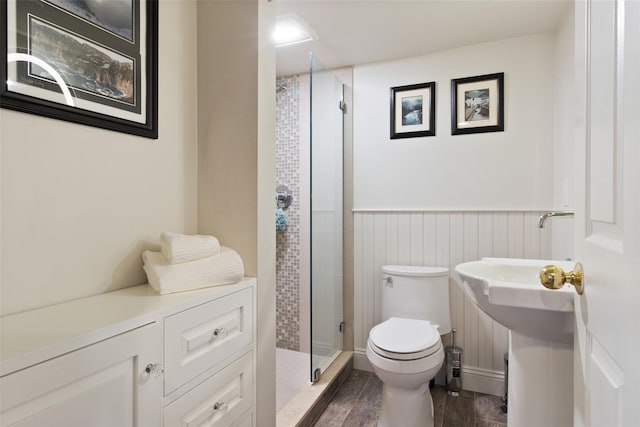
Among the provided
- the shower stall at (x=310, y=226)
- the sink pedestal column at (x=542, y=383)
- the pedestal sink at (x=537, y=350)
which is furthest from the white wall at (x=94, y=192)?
the sink pedestal column at (x=542, y=383)

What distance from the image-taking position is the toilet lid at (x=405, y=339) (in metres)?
1.71

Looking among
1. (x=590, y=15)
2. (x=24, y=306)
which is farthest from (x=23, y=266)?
(x=590, y=15)

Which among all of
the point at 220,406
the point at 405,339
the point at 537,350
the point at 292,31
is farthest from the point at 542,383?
the point at 292,31

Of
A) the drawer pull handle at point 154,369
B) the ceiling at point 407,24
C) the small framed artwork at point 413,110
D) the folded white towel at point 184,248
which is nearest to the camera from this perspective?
the drawer pull handle at point 154,369

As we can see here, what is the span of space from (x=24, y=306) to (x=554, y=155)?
8.42 feet

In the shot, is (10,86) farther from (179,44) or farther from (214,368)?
(214,368)

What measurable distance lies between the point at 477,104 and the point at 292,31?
1.29 metres

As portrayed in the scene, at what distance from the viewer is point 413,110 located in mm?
2449

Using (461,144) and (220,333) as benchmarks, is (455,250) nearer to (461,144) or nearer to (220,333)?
(461,144)

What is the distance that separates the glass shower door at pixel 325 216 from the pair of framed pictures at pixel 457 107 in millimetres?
435

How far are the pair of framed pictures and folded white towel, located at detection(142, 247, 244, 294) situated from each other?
1.73m

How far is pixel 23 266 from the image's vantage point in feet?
2.85

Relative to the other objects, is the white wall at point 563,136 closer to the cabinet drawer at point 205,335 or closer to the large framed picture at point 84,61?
the cabinet drawer at point 205,335

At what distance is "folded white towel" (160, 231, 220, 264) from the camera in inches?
42.3
